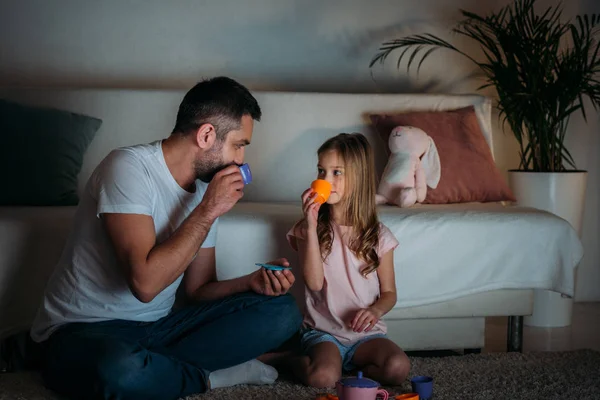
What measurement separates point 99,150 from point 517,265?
59.4 inches

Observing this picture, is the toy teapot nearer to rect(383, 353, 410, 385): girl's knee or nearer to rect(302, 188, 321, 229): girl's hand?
rect(383, 353, 410, 385): girl's knee

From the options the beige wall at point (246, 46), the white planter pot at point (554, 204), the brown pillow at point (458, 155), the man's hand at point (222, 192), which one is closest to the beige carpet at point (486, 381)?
the man's hand at point (222, 192)

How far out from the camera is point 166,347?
2.07 meters

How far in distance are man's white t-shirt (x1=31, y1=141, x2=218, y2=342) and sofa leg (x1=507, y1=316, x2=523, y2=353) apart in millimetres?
→ 1183

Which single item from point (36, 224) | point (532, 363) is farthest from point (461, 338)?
point (36, 224)

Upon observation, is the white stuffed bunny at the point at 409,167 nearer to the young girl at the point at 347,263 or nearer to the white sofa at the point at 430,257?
the white sofa at the point at 430,257

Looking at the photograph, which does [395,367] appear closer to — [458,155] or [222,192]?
[222,192]

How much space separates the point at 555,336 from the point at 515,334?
1.31ft

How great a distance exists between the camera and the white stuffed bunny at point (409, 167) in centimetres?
296

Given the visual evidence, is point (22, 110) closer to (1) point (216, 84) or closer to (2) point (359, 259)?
(1) point (216, 84)

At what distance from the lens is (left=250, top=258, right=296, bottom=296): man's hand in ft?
6.90

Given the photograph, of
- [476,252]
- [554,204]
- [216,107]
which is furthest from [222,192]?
[554,204]

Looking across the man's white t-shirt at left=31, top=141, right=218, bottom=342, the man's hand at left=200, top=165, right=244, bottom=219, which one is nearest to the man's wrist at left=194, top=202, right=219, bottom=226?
the man's hand at left=200, top=165, right=244, bottom=219

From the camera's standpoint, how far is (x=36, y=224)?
2389mm
